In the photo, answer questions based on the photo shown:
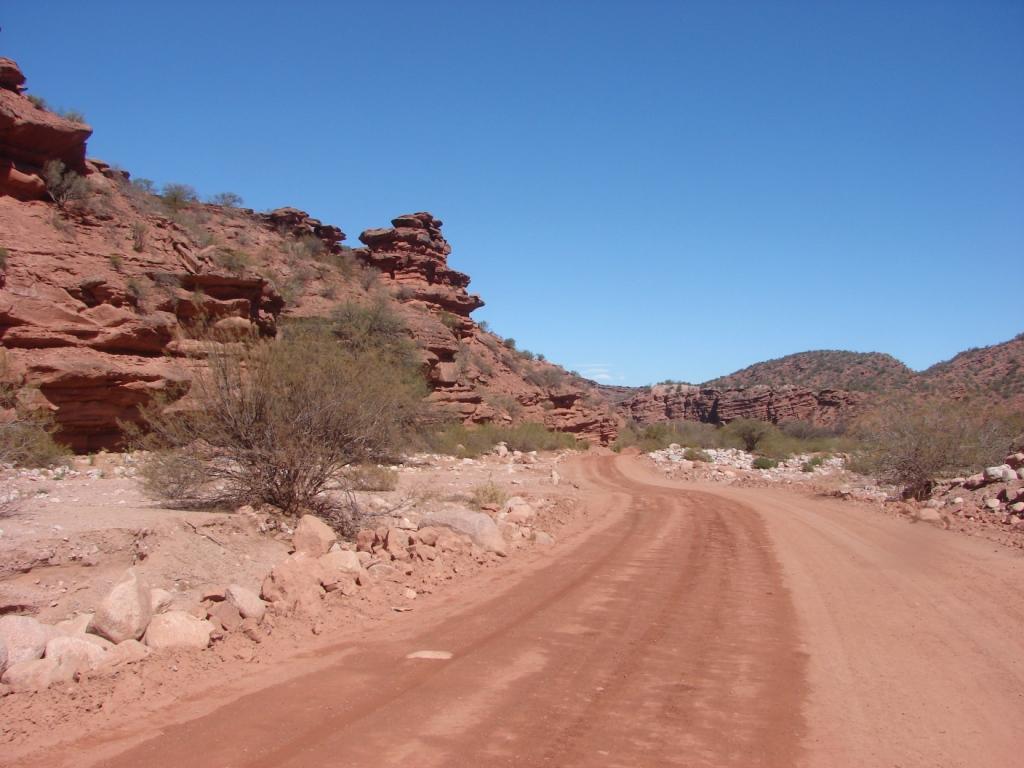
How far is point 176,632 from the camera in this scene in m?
5.64

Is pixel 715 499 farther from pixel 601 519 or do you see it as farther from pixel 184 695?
pixel 184 695

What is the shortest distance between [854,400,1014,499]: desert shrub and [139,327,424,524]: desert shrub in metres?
14.3

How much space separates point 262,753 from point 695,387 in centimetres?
8506

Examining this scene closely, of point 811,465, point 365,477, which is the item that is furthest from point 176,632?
point 811,465

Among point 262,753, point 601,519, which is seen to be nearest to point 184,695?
point 262,753

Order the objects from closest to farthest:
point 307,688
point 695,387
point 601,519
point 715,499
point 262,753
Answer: point 262,753
point 307,688
point 601,519
point 715,499
point 695,387

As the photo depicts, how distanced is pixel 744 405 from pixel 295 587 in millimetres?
69894

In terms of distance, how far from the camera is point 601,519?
14039 millimetres

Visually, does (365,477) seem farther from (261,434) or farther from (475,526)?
(475,526)

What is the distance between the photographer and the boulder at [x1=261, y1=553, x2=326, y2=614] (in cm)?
673

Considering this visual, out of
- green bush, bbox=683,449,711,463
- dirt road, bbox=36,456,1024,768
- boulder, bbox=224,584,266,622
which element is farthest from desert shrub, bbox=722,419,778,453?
boulder, bbox=224,584,266,622

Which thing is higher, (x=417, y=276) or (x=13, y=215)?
(x=417, y=276)

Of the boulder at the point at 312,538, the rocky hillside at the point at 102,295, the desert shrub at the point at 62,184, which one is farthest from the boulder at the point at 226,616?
the desert shrub at the point at 62,184

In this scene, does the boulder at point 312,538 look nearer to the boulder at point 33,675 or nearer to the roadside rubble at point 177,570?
the roadside rubble at point 177,570
